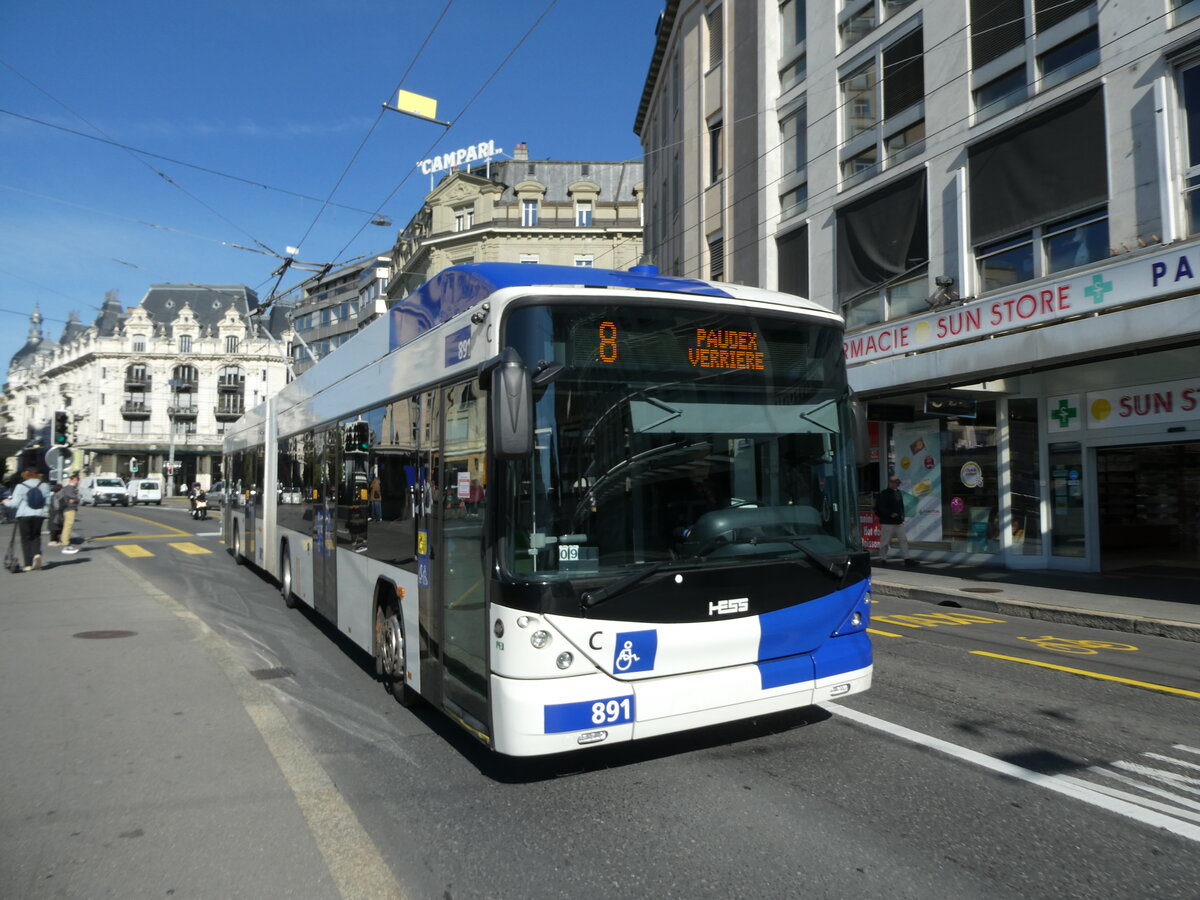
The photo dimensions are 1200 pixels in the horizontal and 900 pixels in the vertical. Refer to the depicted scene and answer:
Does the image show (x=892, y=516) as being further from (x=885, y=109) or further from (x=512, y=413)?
(x=512, y=413)

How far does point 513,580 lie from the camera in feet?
13.6

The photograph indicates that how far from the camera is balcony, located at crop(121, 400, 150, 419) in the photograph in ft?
283

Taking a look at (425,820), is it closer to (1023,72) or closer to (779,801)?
(779,801)

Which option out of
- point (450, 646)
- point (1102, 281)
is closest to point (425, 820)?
point (450, 646)

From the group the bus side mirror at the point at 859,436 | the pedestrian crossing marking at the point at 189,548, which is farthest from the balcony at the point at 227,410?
the bus side mirror at the point at 859,436

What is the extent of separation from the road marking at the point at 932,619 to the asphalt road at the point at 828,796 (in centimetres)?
289

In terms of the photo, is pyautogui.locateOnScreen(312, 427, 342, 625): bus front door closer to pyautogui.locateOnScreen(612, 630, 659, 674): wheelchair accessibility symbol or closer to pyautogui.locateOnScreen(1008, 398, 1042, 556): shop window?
pyautogui.locateOnScreen(612, 630, 659, 674): wheelchair accessibility symbol

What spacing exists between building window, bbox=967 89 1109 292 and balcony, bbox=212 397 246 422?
84.0 m

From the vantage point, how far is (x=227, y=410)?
3469 inches

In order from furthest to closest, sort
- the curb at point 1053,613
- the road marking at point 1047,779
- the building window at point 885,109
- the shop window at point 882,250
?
the building window at point 885,109 → the shop window at point 882,250 → the curb at point 1053,613 → the road marking at point 1047,779

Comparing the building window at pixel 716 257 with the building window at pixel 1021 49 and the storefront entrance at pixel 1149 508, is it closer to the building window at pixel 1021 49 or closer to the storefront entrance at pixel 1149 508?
the building window at pixel 1021 49

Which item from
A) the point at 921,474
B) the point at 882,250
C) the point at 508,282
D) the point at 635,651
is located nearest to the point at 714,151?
→ the point at 882,250

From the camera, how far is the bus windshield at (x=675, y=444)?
4215 mm

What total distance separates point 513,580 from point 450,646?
40.5 inches
